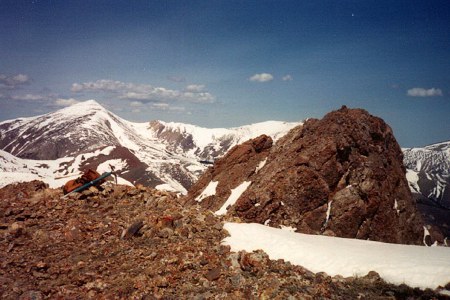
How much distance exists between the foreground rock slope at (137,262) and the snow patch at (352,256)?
0.81 meters

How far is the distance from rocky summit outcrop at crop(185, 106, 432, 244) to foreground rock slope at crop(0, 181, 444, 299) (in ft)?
22.7

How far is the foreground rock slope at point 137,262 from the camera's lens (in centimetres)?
1073

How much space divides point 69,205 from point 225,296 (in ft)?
37.9

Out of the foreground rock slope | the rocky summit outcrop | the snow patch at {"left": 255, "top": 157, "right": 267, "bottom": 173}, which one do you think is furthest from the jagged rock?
the snow patch at {"left": 255, "top": 157, "right": 267, "bottom": 173}

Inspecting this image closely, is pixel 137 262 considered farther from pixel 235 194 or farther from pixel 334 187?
pixel 235 194

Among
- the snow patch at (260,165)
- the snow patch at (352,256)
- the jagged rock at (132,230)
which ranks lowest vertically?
the snow patch at (352,256)

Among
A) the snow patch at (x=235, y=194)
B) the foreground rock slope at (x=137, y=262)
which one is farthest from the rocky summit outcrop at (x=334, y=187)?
the foreground rock slope at (x=137, y=262)

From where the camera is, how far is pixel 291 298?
10.2 meters

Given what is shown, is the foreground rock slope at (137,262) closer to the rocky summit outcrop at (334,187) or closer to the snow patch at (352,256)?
the snow patch at (352,256)

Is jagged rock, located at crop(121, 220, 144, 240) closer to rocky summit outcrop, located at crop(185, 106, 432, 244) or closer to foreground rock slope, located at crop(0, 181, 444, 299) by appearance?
foreground rock slope, located at crop(0, 181, 444, 299)

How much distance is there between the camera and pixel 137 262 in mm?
12398

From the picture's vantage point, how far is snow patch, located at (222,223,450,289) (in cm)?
1198

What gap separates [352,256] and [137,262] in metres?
10.1

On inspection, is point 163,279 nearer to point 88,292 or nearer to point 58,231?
point 88,292
